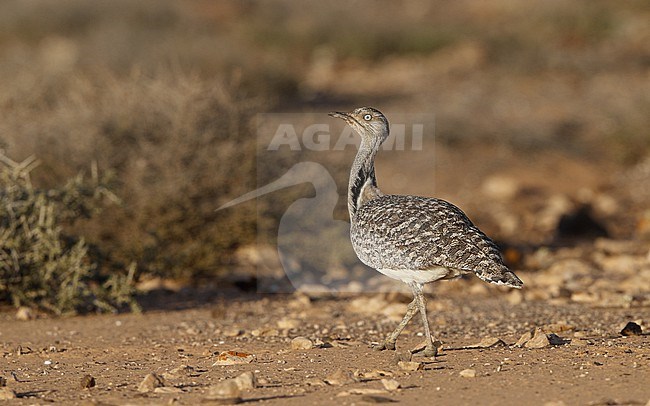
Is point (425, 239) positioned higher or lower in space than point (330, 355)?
higher

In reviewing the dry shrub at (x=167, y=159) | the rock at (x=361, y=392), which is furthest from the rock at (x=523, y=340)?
the dry shrub at (x=167, y=159)

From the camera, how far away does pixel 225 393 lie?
4.34 metres

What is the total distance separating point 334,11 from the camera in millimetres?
25906

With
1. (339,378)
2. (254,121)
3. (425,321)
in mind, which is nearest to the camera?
(339,378)

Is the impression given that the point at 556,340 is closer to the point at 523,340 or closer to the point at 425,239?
the point at 523,340

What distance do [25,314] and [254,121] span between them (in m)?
3.07

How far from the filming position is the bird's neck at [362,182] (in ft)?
19.4

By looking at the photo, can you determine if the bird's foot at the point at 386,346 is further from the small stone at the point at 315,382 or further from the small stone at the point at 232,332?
the small stone at the point at 232,332

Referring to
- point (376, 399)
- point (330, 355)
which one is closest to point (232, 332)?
point (330, 355)

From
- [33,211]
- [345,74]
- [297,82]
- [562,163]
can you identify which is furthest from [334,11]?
[33,211]

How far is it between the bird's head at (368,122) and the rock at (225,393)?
219 centimetres

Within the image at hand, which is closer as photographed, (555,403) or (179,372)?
(555,403)

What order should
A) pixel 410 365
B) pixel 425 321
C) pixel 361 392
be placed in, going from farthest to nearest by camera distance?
pixel 425 321, pixel 410 365, pixel 361 392

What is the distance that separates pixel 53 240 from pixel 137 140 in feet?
6.60
